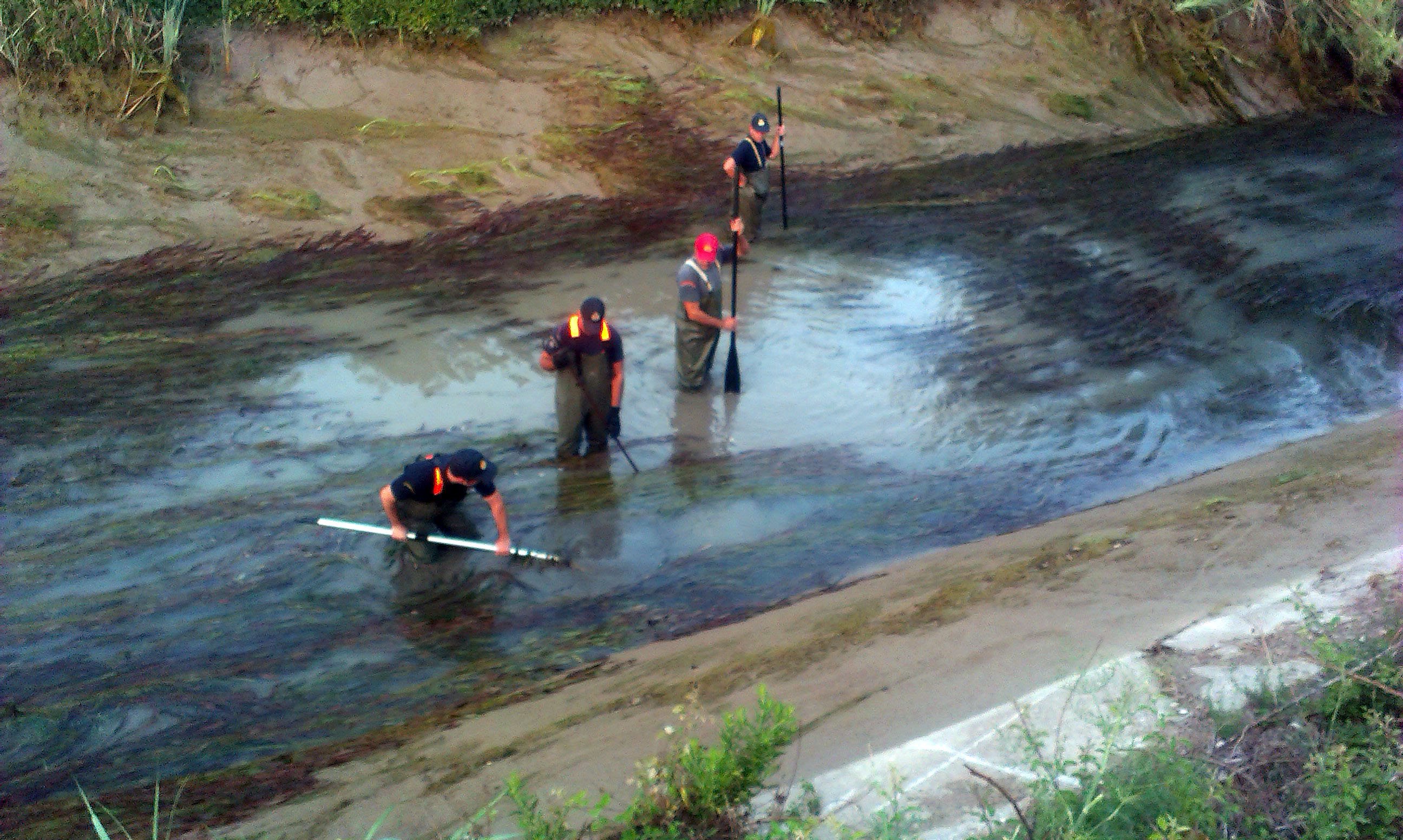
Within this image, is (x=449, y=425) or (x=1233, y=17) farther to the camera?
(x=1233, y=17)

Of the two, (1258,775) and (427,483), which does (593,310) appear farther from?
(1258,775)

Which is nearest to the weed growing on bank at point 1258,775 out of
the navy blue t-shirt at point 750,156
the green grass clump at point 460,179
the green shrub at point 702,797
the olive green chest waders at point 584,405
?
the green shrub at point 702,797

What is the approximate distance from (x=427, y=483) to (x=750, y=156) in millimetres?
6133

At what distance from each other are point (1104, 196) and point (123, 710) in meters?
12.3

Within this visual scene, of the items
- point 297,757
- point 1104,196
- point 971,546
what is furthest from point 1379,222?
point 297,757

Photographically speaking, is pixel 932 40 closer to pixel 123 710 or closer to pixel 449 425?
pixel 449 425

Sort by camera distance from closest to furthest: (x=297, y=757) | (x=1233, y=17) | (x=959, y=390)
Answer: (x=297, y=757), (x=959, y=390), (x=1233, y=17)

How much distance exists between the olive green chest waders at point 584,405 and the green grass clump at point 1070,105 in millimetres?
10594

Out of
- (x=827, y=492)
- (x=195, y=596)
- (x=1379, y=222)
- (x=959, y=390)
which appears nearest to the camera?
(x=195, y=596)

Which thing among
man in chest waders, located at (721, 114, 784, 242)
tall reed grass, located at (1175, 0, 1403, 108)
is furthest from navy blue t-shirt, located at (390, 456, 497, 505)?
tall reed grass, located at (1175, 0, 1403, 108)

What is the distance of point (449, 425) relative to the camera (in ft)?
28.4

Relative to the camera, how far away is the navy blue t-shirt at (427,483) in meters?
6.71

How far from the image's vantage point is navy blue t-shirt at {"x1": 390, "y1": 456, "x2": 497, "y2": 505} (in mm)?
6715

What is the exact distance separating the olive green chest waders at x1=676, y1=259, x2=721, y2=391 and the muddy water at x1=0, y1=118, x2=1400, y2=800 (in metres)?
0.23
